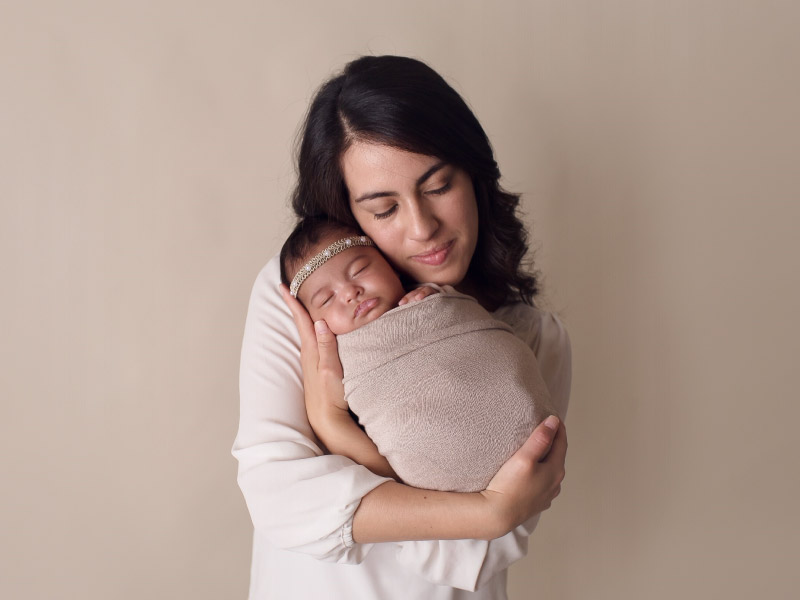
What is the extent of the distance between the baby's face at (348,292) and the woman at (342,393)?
0.04 meters

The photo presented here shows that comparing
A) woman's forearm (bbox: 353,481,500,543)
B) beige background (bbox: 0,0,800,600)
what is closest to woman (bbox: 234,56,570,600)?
woman's forearm (bbox: 353,481,500,543)

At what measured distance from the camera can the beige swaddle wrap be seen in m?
1.27

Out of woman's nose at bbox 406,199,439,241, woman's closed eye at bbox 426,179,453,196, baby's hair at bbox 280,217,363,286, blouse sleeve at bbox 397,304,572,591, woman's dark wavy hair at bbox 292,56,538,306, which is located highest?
woman's dark wavy hair at bbox 292,56,538,306

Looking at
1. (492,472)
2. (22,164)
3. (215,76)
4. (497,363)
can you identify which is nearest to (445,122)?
(497,363)

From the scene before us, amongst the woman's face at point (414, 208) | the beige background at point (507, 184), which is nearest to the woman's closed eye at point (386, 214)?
the woman's face at point (414, 208)

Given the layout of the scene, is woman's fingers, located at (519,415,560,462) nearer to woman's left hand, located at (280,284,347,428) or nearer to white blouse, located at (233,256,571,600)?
white blouse, located at (233,256,571,600)

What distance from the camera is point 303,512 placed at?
4.26 ft

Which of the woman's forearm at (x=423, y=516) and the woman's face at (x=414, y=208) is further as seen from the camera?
the woman's face at (x=414, y=208)

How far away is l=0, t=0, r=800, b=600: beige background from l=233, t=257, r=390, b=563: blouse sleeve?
831 millimetres

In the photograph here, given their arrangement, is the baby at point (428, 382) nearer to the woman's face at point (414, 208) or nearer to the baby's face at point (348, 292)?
the baby's face at point (348, 292)

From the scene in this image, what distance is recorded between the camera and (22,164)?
2.05 m

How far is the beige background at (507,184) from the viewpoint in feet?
6.89

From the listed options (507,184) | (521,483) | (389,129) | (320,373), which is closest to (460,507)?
(521,483)

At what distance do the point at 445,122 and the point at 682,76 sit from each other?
119cm
